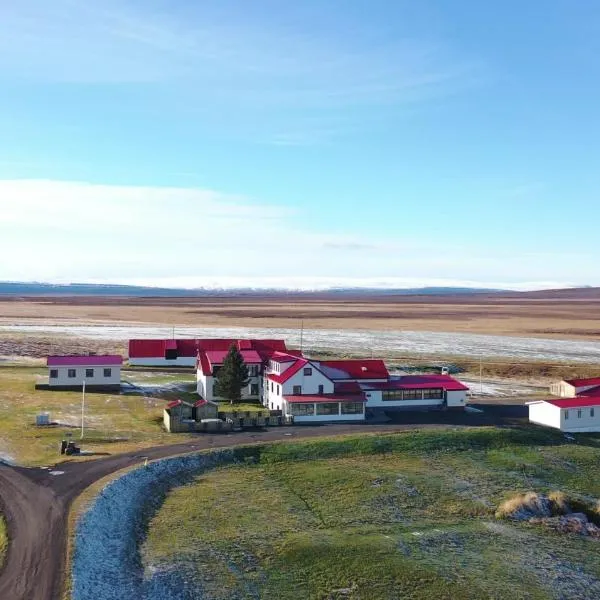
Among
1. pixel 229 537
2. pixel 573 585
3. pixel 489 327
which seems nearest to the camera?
pixel 573 585

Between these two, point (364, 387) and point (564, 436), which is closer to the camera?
point (564, 436)

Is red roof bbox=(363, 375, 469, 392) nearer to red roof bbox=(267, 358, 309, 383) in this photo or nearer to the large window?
the large window

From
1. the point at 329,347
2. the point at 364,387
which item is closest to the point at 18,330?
the point at 329,347

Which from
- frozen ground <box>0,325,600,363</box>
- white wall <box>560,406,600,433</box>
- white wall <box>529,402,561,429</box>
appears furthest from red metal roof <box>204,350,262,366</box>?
frozen ground <box>0,325,600,363</box>

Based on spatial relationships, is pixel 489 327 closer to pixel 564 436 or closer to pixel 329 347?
pixel 329 347

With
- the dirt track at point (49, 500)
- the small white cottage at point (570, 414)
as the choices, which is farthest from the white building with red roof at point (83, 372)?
the small white cottage at point (570, 414)

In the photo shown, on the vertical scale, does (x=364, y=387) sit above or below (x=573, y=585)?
above
